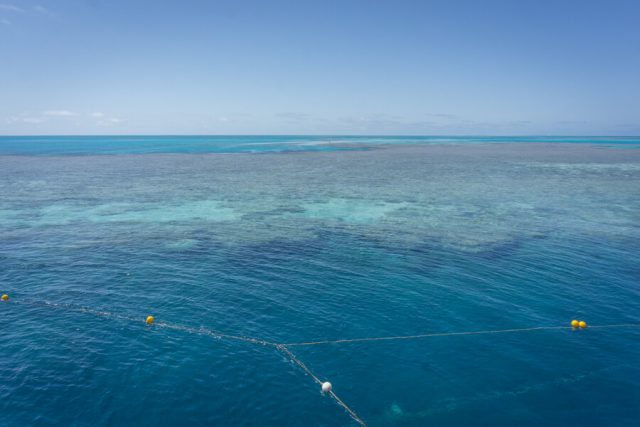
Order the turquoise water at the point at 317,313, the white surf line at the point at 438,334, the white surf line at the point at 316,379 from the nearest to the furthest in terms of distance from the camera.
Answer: the white surf line at the point at 316,379, the turquoise water at the point at 317,313, the white surf line at the point at 438,334

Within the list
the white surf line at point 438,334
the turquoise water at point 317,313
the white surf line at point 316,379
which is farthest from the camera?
the white surf line at point 438,334

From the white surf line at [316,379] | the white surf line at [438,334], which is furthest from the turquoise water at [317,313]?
the white surf line at [438,334]

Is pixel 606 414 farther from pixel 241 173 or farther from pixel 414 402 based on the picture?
pixel 241 173

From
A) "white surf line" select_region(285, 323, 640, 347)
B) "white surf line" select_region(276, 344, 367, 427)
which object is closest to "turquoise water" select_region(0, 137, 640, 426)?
"white surf line" select_region(276, 344, 367, 427)

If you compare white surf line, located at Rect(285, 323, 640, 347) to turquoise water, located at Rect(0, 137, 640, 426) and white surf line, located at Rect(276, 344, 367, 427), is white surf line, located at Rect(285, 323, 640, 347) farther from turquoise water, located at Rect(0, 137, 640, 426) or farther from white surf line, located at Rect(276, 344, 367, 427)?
white surf line, located at Rect(276, 344, 367, 427)

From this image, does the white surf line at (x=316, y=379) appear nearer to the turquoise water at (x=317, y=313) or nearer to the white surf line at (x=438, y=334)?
the turquoise water at (x=317, y=313)

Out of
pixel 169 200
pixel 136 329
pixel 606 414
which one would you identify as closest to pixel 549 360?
pixel 606 414

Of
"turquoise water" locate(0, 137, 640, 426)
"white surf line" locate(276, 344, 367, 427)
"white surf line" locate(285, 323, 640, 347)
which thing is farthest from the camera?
"white surf line" locate(285, 323, 640, 347)

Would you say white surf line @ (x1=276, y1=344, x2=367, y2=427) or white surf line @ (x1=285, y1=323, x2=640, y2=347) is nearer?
white surf line @ (x1=276, y1=344, x2=367, y2=427)

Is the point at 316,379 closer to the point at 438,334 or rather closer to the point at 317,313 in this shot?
the point at 317,313
